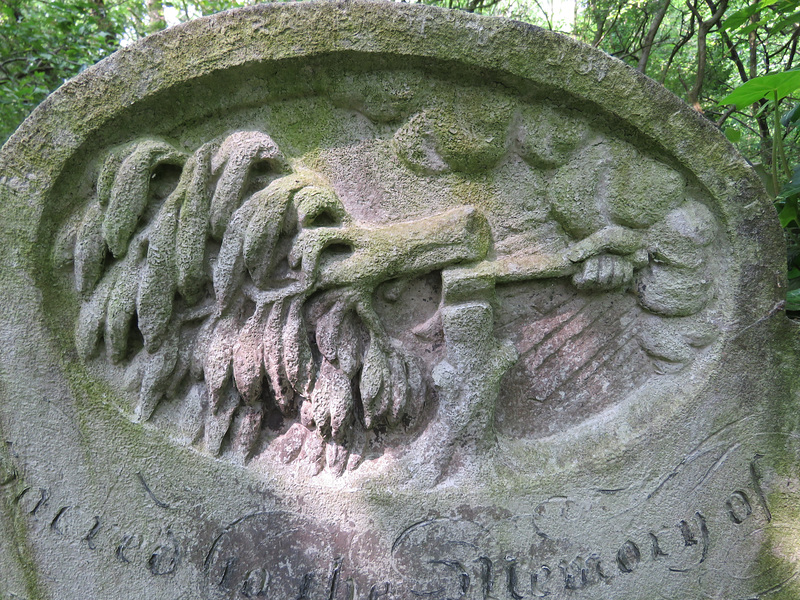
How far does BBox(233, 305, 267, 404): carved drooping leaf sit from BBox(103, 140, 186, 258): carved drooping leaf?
0.46 metres

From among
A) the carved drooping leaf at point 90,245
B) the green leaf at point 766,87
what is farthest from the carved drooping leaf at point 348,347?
the green leaf at point 766,87

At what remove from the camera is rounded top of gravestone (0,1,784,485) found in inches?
61.1

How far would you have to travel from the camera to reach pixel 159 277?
159 cm

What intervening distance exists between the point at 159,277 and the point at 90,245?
0.24 m

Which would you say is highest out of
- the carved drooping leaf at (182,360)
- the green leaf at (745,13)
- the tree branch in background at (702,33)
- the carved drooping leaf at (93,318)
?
the tree branch in background at (702,33)

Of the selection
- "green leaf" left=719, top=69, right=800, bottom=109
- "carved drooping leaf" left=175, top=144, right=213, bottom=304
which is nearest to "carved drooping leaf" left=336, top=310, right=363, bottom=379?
"carved drooping leaf" left=175, top=144, right=213, bottom=304

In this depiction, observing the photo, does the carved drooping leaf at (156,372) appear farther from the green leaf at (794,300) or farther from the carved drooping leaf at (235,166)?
the green leaf at (794,300)

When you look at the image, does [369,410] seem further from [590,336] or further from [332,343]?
[590,336]

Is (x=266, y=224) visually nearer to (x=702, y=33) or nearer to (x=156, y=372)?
(x=156, y=372)

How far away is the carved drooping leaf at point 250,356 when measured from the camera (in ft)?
5.29

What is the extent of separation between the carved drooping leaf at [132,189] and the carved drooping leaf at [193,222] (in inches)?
3.1

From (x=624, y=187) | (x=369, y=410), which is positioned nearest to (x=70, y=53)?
(x=369, y=410)

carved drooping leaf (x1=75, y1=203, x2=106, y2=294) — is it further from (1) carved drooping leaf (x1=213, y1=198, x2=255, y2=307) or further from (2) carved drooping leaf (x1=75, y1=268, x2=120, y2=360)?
(1) carved drooping leaf (x1=213, y1=198, x2=255, y2=307)

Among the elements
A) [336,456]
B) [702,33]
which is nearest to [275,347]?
[336,456]
